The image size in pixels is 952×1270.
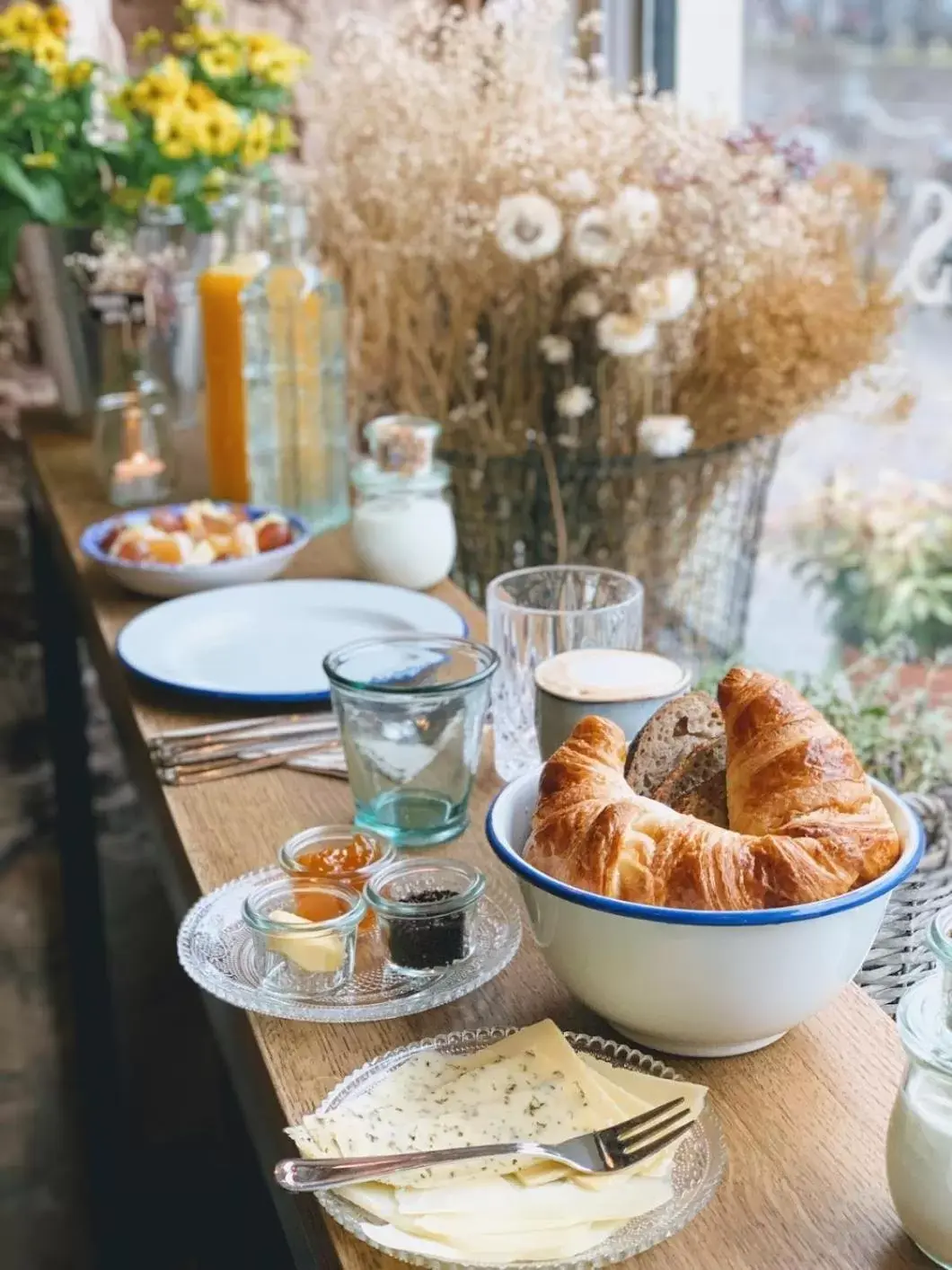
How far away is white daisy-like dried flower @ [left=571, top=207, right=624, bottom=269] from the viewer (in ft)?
4.86

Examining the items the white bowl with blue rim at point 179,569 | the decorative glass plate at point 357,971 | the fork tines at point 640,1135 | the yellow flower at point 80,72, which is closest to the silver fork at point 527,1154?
the fork tines at point 640,1135

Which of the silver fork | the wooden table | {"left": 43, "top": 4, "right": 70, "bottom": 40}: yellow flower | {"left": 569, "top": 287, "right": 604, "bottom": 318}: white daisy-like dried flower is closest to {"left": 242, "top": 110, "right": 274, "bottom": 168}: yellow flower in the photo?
{"left": 43, "top": 4, "right": 70, "bottom": 40}: yellow flower

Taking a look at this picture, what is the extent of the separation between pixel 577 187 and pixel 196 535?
1.73 ft

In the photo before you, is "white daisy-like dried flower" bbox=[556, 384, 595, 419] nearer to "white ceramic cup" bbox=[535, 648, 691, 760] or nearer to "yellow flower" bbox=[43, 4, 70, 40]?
"white ceramic cup" bbox=[535, 648, 691, 760]

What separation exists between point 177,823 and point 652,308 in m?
0.79

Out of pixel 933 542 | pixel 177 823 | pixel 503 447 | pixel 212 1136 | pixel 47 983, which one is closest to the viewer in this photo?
pixel 177 823

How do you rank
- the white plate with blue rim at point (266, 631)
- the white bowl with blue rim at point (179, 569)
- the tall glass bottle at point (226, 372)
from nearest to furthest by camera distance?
the white plate with blue rim at point (266, 631) → the white bowl with blue rim at point (179, 569) → the tall glass bottle at point (226, 372)

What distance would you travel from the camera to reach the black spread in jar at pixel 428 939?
761 millimetres

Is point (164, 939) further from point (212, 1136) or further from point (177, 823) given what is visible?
point (177, 823)

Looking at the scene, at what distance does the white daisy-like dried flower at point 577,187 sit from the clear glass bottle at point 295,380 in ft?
0.86

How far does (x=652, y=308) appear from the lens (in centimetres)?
148

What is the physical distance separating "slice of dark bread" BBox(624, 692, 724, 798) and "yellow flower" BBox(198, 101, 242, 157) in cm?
120

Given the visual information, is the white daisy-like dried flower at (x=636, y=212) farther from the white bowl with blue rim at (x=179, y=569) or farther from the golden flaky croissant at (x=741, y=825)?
the golden flaky croissant at (x=741, y=825)

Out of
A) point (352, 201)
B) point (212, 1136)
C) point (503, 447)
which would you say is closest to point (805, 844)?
point (503, 447)
